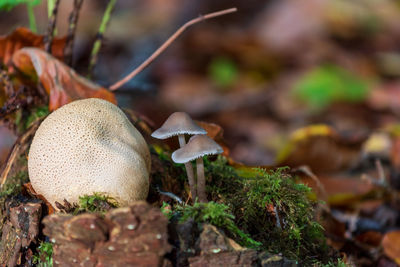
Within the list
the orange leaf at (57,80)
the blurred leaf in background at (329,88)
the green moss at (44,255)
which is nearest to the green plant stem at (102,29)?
the orange leaf at (57,80)

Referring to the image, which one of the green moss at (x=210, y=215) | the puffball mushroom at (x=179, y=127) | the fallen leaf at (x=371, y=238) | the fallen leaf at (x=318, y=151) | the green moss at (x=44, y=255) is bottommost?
the fallen leaf at (x=371, y=238)

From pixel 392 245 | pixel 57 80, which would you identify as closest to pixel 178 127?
pixel 57 80

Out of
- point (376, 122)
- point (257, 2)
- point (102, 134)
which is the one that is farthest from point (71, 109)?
point (257, 2)

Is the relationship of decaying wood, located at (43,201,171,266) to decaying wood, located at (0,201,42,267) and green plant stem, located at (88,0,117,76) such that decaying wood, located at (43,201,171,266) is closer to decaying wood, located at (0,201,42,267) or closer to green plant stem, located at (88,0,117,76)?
decaying wood, located at (0,201,42,267)

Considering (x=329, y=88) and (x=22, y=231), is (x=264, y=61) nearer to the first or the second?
(x=329, y=88)

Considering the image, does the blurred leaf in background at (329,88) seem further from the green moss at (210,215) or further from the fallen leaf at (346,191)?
the green moss at (210,215)

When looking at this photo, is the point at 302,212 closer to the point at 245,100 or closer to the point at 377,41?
the point at 245,100
